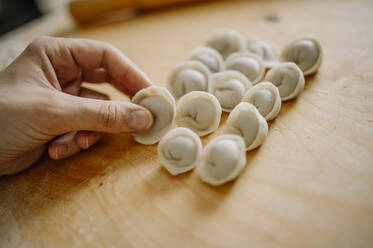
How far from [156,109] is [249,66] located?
55cm

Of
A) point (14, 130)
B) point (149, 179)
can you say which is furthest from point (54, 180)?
Answer: point (149, 179)

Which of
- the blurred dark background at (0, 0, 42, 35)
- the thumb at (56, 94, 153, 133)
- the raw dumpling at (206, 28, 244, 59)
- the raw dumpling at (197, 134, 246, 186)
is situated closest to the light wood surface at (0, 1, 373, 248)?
the raw dumpling at (197, 134, 246, 186)

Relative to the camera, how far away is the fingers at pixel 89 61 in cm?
122

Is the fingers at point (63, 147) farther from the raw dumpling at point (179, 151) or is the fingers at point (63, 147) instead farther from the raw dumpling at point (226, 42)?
the raw dumpling at point (226, 42)

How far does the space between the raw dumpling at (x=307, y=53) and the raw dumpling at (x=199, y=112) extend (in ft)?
1.80

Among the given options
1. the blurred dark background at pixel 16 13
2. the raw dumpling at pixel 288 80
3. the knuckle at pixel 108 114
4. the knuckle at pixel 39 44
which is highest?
the knuckle at pixel 39 44

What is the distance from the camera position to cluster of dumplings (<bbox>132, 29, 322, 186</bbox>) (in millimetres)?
979

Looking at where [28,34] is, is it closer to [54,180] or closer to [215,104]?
[54,180]

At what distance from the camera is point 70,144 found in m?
1.16

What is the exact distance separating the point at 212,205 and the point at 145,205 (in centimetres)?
23

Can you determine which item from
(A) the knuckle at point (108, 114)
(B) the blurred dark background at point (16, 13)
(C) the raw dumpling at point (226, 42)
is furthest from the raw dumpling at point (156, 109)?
(B) the blurred dark background at point (16, 13)

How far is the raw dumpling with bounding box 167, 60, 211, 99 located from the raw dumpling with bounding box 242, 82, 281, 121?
279 mm

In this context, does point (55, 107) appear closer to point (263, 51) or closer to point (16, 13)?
point (263, 51)

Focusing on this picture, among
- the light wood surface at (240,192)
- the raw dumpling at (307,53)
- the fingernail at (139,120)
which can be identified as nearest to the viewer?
the light wood surface at (240,192)
